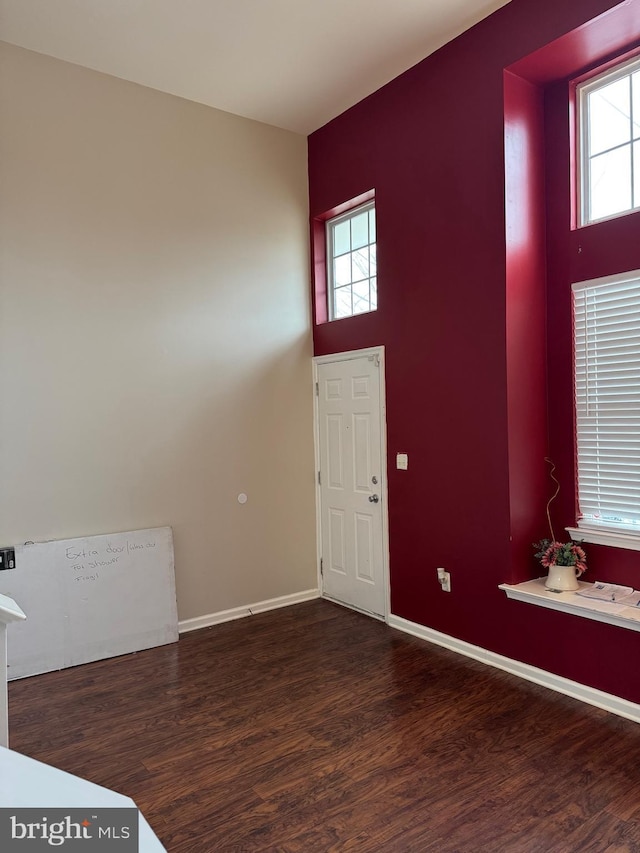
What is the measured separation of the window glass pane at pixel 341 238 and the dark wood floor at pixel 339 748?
3039 mm

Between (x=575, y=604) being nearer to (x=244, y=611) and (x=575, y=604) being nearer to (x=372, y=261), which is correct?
(x=244, y=611)

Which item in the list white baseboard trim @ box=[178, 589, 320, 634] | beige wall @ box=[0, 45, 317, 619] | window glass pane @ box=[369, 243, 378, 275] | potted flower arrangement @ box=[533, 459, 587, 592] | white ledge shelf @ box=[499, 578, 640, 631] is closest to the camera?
white ledge shelf @ box=[499, 578, 640, 631]

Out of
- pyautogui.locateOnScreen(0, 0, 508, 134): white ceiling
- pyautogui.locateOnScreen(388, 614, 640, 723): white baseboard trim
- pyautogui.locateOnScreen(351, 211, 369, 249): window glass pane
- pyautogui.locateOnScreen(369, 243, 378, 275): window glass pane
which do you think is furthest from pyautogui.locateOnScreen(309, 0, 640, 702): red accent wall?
pyautogui.locateOnScreen(351, 211, 369, 249): window glass pane

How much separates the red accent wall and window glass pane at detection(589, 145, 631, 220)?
16 cm

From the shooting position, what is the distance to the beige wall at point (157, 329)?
3.59 metres

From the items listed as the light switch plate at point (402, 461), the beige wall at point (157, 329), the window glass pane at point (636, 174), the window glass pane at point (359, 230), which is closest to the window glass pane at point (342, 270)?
the window glass pane at point (359, 230)

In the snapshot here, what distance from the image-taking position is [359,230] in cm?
461

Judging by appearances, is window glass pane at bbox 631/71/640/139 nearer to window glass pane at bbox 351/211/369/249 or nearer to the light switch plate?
window glass pane at bbox 351/211/369/249

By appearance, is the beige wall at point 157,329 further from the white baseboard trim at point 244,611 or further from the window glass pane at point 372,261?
the window glass pane at point 372,261

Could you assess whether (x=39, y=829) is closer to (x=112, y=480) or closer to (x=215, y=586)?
(x=112, y=480)

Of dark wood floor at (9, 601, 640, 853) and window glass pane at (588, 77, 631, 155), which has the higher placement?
window glass pane at (588, 77, 631, 155)

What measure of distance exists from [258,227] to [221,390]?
1.32m

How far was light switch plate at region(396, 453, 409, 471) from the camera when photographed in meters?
4.02

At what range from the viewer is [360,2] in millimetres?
3223
